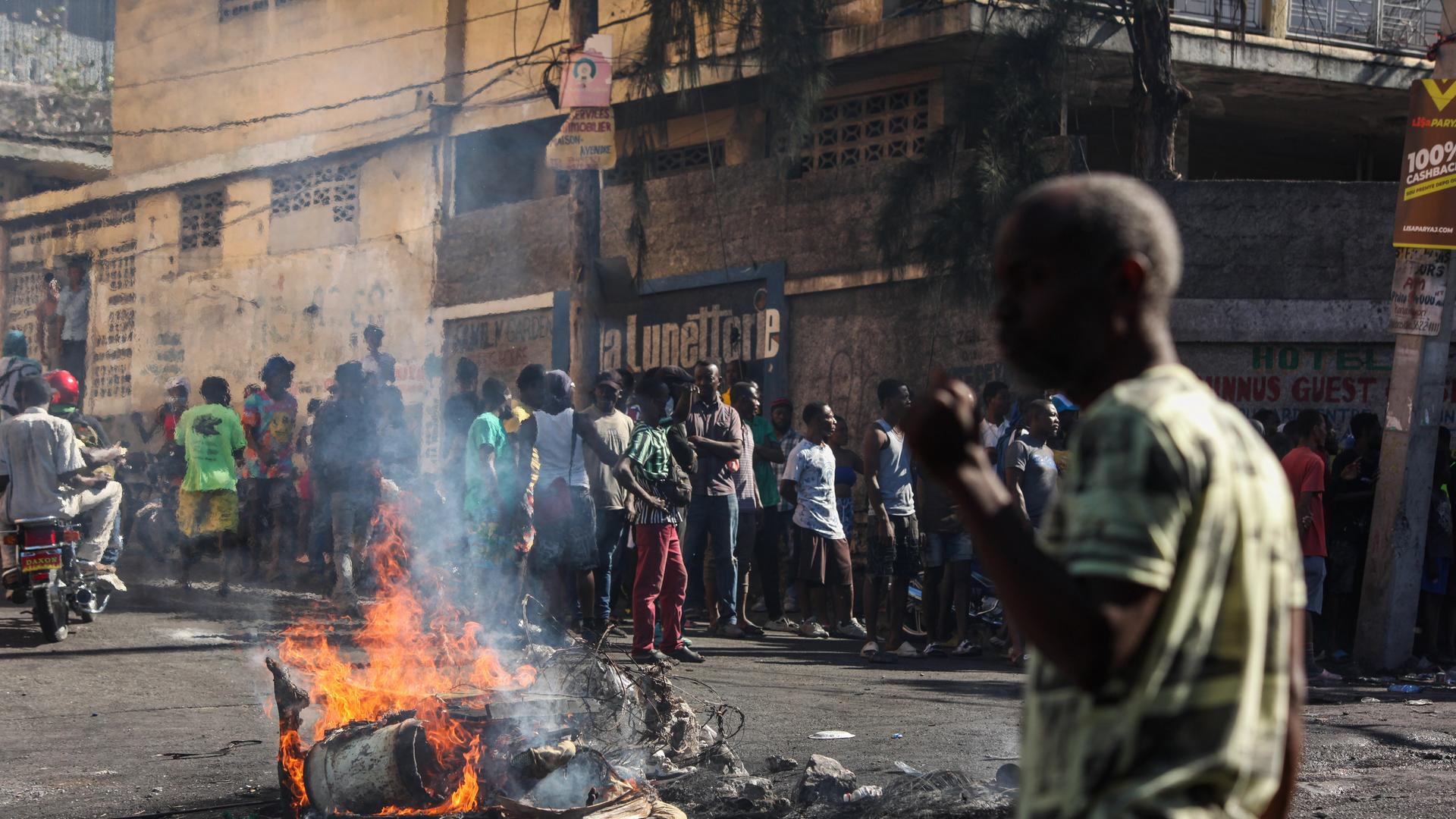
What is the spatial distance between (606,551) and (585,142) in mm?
4663

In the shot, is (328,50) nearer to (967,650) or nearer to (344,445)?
(344,445)

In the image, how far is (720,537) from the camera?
11.0 meters

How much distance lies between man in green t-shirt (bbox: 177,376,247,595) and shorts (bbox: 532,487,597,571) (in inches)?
150

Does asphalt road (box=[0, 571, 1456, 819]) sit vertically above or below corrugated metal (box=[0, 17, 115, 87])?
below

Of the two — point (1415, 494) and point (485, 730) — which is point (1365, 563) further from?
point (485, 730)

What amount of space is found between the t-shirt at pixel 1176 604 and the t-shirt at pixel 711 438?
29.7 ft

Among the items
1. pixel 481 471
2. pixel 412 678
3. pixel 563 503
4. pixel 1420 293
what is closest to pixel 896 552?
pixel 563 503

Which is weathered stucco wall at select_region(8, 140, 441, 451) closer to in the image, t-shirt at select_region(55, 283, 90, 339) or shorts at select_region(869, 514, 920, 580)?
t-shirt at select_region(55, 283, 90, 339)

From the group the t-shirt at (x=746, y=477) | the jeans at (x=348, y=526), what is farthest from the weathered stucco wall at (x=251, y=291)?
the t-shirt at (x=746, y=477)

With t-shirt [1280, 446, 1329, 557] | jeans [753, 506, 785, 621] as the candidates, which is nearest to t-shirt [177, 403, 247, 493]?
jeans [753, 506, 785, 621]

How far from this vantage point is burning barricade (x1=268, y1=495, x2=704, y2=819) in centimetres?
521

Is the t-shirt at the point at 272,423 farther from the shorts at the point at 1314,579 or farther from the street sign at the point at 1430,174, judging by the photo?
the street sign at the point at 1430,174

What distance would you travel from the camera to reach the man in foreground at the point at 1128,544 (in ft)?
5.86

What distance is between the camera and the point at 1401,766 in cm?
687
